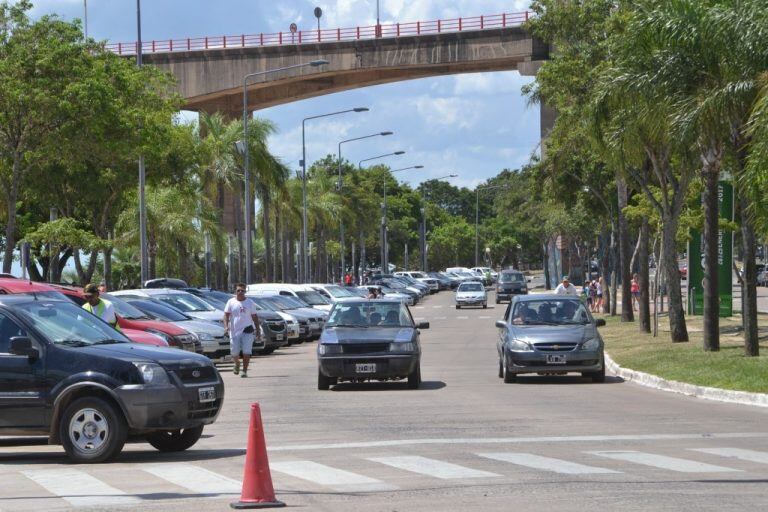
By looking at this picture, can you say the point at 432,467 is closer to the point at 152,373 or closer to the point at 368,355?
the point at 152,373

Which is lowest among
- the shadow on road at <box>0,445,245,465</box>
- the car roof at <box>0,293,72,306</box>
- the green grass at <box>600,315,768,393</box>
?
the shadow on road at <box>0,445,245,465</box>

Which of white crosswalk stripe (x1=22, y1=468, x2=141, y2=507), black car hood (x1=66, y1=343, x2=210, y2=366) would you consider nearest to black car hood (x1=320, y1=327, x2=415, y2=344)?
black car hood (x1=66, y1=343, x2=210, y2=366)

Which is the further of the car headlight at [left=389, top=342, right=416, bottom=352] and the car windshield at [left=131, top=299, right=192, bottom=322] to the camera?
the car windshield at [left=131, top=299, right=192, bottom=322]

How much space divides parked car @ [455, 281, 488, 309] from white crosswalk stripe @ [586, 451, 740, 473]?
5811 centimetres

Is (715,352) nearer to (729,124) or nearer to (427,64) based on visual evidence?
(729,124)

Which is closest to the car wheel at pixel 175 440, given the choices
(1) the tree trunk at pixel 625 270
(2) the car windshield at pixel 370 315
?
(2) the car windshield at pixel 370 315

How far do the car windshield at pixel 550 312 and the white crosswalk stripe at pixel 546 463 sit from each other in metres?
11.1

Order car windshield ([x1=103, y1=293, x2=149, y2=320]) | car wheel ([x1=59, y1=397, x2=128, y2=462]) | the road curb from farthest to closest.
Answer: car windshield ([x1=103, y1=293, x2=149, y2=320]), the road curb, car wheel ([x1=59, y1=397, x2=128, y2=462])

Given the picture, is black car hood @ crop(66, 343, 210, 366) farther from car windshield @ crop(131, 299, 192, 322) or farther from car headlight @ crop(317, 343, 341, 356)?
car windshield @ crop(131, 299, 192, 322)

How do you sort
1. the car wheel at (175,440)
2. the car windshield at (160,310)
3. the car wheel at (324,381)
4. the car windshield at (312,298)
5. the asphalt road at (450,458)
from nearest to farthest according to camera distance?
the asphalt road at (450,458), the car wheel at (175,440), the car wheel at (324,381), the car windshield at (160,310), the car windshield at (312,298)

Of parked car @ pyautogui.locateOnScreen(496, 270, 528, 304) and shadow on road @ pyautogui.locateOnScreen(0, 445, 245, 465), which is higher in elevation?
parked car @ pyautogui.locateOnScreen(496, 270, 528, 304)

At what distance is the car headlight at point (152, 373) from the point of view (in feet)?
43.3

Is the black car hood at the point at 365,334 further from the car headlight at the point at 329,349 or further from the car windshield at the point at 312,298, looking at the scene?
the car windshield at the point at 312,298

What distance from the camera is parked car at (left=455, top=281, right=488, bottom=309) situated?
71.4m
